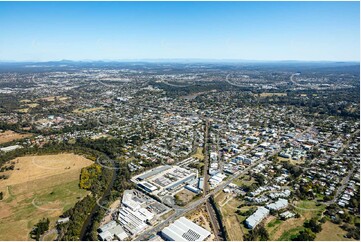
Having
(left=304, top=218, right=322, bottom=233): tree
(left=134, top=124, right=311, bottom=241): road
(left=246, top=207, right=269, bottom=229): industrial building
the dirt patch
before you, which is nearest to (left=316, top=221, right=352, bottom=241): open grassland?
(left=304, top=218, right=322, bottom=233): tree

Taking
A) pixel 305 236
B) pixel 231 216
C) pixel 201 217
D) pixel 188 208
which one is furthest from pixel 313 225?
pixel 188 208

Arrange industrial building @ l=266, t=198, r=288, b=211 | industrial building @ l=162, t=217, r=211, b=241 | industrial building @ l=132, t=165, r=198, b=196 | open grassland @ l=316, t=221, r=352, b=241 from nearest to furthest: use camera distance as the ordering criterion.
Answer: industrial building @ l=162, t=217, r=211, b=241, open grassland @ l=316, t=221, r=352, b=241, industrial building @ l=266, t=198, r=288, b=211, industrial building @ l=132, t=165, r=198, b=196

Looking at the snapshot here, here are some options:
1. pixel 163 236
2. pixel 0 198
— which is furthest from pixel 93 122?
pixel 163 236

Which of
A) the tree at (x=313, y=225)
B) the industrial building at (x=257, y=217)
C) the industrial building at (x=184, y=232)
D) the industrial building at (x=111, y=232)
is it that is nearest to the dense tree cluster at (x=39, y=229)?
the industrial building at (x=111, y=232)

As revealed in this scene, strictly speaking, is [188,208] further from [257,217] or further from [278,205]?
[278,205]

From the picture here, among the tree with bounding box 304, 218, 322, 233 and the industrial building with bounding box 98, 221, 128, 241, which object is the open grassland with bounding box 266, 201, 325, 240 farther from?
the industrial building with bounding box 98, 221, 128, 241

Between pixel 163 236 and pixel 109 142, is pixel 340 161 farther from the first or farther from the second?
pixel 109 142

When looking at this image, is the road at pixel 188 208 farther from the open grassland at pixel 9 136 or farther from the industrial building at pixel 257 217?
the open grassland at pixel 9 136
